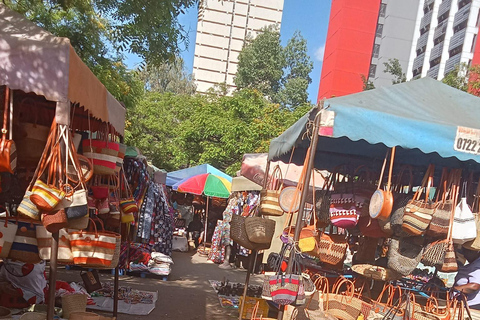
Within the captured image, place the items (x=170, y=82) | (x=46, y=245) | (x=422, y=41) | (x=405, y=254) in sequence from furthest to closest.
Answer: (x=422, y=41) < (x=170, y=82) < (x=405, y=254) < (x=46, y=245)

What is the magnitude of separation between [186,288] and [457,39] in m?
38.7

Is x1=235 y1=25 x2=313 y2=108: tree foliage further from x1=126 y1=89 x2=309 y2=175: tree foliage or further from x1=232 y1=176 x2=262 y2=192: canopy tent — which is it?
x1=232 y1=176 x2=262 y2=192: canopy tent

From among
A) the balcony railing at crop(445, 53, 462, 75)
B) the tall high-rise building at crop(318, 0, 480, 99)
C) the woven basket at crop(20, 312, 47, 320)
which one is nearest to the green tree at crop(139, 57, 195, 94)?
the tall high-rise building at crop(318, 0, 480, 99)

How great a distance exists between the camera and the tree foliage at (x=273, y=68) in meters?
30.0

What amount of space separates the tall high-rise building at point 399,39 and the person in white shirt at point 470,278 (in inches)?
1393

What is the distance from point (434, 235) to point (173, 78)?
107 ft

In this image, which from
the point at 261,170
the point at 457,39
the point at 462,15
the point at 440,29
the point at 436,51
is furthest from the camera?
the point at 440,29

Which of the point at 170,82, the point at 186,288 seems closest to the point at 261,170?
the point at 186,288

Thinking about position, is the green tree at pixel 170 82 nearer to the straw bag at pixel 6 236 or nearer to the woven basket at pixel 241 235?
the woven basket at pixel 241 235

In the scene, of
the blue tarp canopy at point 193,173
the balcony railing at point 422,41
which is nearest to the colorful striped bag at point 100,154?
the blue tarp canopy at point 193,173

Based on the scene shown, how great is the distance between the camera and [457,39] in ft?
121

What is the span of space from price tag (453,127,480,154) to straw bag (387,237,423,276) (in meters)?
1.10

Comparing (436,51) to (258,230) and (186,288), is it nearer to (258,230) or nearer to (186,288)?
(186,288)

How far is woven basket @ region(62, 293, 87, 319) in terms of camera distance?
3693 millimetres
